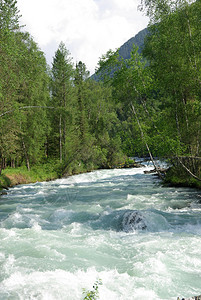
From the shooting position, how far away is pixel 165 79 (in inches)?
579

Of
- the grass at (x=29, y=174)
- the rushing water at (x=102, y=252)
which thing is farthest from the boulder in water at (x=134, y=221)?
the grass at (x=29, y=174)

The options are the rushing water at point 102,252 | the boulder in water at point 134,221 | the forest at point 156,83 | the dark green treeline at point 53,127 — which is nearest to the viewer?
the rushing water at point 102,252

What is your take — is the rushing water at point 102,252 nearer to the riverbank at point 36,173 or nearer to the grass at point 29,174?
the grass at point 29,174

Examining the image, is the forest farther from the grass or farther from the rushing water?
the rushing water

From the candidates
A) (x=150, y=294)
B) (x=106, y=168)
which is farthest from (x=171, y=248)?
(x=106, y=168)

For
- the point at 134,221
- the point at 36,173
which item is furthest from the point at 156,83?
the point at 36,173

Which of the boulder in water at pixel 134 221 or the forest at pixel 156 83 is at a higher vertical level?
the forest at pixel 156 83

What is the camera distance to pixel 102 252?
7.10m

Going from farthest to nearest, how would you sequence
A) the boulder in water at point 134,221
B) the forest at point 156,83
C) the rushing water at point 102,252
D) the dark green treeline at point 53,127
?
the dark green treeline at point 53,127, the forest at point 156,83, the boulder in water at point 134,221, the rushing water at point 102,252

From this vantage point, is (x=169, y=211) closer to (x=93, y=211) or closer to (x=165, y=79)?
(x=93, y=211)

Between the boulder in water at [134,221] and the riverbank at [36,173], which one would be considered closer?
the boulder in water at [134,221]

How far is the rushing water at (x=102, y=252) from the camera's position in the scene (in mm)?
5164

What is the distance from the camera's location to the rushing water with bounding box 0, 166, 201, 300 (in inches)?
203

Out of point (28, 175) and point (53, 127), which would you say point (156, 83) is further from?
point (53, 127)
